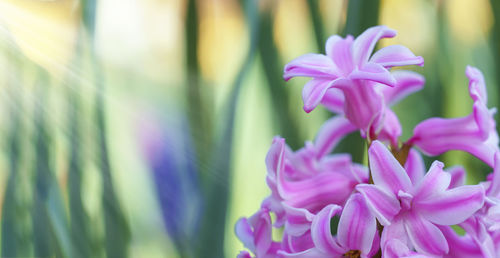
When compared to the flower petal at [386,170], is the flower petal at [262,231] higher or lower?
lower

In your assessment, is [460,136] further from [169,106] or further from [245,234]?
[169,106]

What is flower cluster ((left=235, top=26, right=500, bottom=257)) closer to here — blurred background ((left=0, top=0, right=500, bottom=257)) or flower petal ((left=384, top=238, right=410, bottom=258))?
flower petal ((left=384, top=238, right=410, bottom=258))

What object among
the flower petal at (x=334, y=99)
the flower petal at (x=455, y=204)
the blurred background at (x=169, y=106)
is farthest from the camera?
the blurred background at (x=169, y=106)

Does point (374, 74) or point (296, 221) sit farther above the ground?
point (374, 74)

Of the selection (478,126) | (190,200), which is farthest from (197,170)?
(478,126)

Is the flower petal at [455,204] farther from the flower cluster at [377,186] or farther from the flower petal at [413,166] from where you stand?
the flower petal at [413,166]

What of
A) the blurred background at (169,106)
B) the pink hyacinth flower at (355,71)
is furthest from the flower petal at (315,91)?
the blurred background at (169,106)

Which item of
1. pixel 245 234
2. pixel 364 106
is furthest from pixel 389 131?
pixel 245 234
